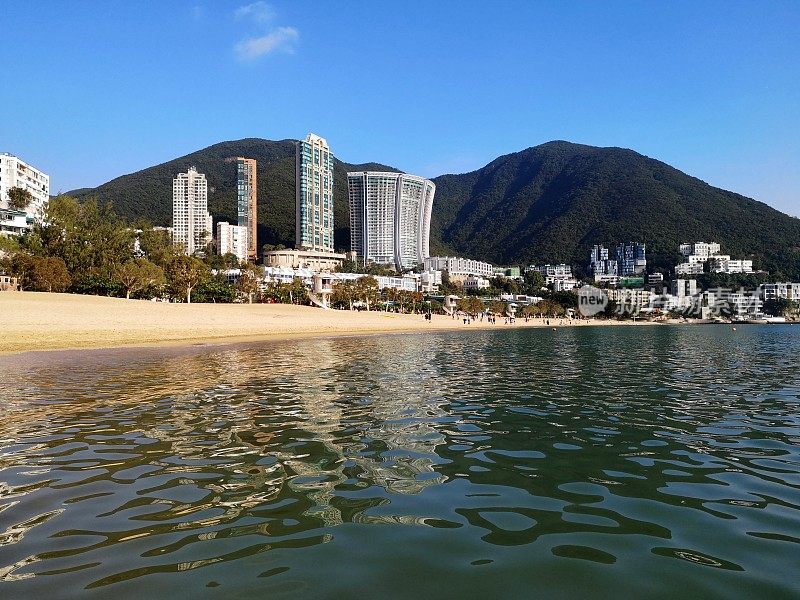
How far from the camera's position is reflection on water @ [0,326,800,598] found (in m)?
4.51

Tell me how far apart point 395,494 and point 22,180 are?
15286cm

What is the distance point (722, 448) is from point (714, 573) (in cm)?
542

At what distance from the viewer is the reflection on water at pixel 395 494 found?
4.51 meters

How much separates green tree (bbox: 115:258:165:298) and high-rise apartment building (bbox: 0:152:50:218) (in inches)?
2275

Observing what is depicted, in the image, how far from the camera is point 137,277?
6619 cm

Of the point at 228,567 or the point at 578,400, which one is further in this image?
the point at 578,400

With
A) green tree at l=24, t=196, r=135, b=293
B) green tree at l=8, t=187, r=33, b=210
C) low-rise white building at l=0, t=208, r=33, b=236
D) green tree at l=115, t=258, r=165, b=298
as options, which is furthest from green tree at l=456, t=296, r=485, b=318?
green tree at l=8, t=187, r=33, b=210

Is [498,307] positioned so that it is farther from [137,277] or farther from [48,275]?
[48,275]

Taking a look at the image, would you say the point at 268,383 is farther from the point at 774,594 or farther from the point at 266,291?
the point at 266,291

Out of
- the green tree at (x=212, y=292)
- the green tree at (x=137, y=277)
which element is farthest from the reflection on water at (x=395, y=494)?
the green tree at (x=212, y=292)

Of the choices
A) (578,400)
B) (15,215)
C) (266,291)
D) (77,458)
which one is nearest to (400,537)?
(77,458)

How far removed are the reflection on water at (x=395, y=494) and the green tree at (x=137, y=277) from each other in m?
55.5

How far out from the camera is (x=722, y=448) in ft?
30.1

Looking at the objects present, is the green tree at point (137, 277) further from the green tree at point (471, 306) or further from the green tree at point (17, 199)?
the green tree at point (471, 306)
